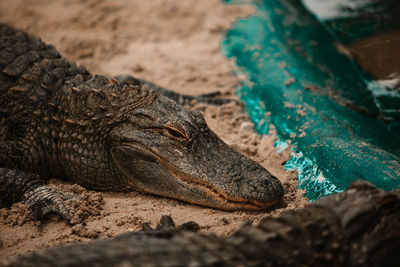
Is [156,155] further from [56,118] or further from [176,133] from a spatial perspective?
[56,118]

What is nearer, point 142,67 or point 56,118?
point 56,118

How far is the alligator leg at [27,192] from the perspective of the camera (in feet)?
10.2

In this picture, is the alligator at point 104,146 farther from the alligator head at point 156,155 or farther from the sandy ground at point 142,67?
the sandy ground at point 142,67

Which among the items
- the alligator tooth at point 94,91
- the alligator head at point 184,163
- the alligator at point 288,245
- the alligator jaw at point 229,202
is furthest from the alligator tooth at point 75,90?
the alligator at point 288,245

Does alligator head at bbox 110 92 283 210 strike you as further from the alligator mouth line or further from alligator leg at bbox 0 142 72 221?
alligator leg at bbox 0 142 72 221

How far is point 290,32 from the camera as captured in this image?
5793 mm

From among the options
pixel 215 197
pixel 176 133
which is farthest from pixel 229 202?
pixel 176 133

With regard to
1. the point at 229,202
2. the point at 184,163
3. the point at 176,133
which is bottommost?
the point at 229,202

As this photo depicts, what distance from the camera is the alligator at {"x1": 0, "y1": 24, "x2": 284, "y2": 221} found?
3133 millimetres

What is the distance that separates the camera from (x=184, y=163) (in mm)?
3162

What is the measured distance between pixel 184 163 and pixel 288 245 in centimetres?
138

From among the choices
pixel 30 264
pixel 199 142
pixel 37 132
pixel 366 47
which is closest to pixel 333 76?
pixel 366 47

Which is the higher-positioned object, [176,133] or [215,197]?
[176,133]

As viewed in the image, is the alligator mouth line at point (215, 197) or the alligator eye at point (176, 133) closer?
the alligator mouth line at point (215, 197)
